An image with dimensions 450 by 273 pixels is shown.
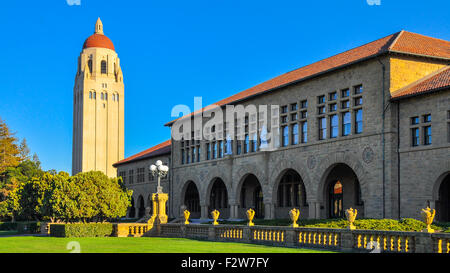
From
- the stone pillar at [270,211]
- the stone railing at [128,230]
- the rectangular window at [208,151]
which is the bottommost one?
the stone railing at [128,230]

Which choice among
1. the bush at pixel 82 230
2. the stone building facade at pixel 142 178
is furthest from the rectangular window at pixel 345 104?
the stone building facade at pixel 142 178

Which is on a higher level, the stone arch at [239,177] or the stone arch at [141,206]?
the stone arch at [239,177]

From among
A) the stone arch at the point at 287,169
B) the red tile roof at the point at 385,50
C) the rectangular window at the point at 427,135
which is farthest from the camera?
the stone arch at the point at 287,169

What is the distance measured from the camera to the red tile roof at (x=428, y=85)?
2927cm

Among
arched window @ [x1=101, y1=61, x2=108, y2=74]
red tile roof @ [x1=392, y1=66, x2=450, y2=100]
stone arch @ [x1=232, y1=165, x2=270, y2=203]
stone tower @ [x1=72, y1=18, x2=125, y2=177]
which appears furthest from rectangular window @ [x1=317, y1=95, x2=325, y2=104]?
arched window @ [x1=101, y1=61, x2=108, y2=74]

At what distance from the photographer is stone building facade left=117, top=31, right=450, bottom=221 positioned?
30.0 meters

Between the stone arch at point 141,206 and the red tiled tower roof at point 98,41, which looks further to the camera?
the red tiled tower roof at point 98,41

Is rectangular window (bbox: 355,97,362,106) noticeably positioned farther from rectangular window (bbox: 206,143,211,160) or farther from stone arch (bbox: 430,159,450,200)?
rectangular window (bbox: 206,143,211,160)

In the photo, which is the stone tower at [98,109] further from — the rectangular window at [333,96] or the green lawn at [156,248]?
the green lawn at [156,248]

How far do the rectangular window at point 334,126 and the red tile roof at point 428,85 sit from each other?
4.95m

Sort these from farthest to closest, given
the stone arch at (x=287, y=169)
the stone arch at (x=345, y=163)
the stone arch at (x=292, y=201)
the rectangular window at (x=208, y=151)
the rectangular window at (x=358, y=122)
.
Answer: the rectangular window at (x=208, y=151) < the stone arch at (x=292, y=201) < the stone arch at (x=287, y=169) < the rectangular window at (x=358, y=122) < the stone arch at (x=345, y=163)

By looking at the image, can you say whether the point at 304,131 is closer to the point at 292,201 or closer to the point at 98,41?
the point at 292,201

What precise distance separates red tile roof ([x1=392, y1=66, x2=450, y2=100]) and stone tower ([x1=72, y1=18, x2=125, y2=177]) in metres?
83.2
